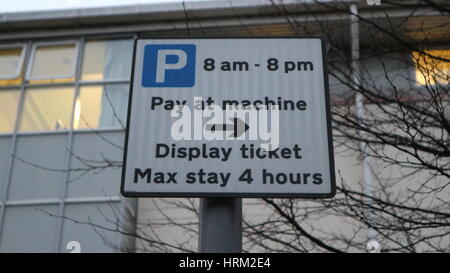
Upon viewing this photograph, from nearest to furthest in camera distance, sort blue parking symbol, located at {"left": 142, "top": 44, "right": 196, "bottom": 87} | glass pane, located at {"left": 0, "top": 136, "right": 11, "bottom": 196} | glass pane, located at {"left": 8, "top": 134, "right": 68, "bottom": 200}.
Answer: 1. blue parking symbol, located at {"left": 142, "top": 44, "right": 196, "bottom": 87}
2. glass pane, located at {"left": 8, "top": 134, "right": 68, "bottom": 200}
3. glass pane, located at {"left": 0, "top": 136, "right": 11, "bottom": 196}

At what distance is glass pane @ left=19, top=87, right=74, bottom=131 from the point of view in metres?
12.3

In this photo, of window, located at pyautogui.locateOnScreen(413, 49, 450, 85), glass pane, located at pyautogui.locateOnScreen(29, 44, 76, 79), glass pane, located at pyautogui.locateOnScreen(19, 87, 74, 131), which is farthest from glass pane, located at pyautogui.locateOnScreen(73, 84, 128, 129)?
window, located at pyautogui.locateOnScreen(413, 49, 450, 85)

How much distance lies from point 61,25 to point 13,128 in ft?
8.75

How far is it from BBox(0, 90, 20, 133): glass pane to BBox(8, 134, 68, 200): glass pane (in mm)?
472

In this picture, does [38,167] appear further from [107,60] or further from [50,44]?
[50,44]

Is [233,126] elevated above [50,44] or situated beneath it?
situated beneath

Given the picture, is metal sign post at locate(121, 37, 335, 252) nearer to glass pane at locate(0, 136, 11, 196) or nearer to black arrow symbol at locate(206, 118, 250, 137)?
black arrow symbol at locate(206, 118, 250, 137)

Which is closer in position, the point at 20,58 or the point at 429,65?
the point at 429,65

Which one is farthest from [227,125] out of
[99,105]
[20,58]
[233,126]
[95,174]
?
[20,58]

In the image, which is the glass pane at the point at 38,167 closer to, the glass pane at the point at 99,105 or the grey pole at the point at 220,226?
the glass pane at the point at 99,105

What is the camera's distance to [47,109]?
12.5m

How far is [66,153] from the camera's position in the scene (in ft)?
38.7

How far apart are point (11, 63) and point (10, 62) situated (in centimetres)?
4

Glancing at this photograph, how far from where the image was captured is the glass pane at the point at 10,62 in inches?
505
